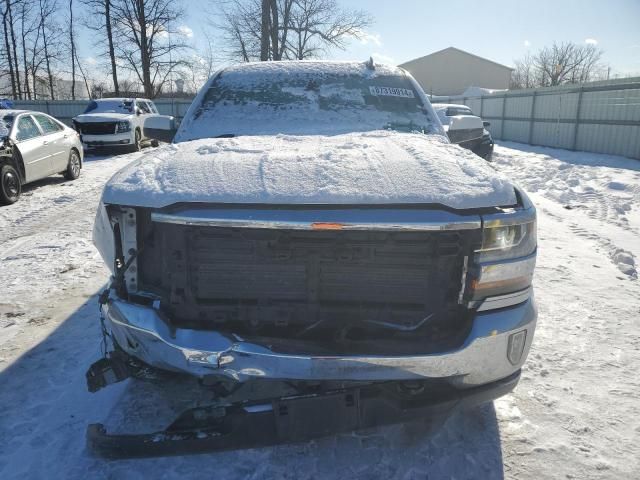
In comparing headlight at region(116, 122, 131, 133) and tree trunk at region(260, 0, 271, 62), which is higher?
tree trunk at region(260, 0, 271, 62)

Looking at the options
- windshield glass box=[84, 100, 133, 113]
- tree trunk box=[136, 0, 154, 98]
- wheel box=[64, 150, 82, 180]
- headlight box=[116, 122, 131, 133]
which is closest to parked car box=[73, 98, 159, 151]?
headlight box=[116, 122, 131, 133]

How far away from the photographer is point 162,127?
150 inches

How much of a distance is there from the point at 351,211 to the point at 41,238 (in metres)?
5.40

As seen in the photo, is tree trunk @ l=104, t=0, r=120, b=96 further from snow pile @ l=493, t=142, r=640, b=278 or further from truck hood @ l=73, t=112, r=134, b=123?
snow pile @ l=493, t=142, r=640, b=278

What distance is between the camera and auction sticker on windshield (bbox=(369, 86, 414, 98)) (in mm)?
3787

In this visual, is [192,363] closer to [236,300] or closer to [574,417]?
[236,300]

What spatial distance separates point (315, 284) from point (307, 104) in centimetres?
206

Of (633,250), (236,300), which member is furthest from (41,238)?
(633,250)

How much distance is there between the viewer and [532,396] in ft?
8.90

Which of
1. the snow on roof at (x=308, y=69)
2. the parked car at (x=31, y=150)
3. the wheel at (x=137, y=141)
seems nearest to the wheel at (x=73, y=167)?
the parked car at (x=31, y=150)

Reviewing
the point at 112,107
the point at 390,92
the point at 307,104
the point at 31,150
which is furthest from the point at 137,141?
the point at 390,92

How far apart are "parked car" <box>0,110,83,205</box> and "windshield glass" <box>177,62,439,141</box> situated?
19.4ft

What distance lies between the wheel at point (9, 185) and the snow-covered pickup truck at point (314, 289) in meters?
6.96

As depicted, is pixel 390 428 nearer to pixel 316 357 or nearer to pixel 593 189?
pixel 316 357
